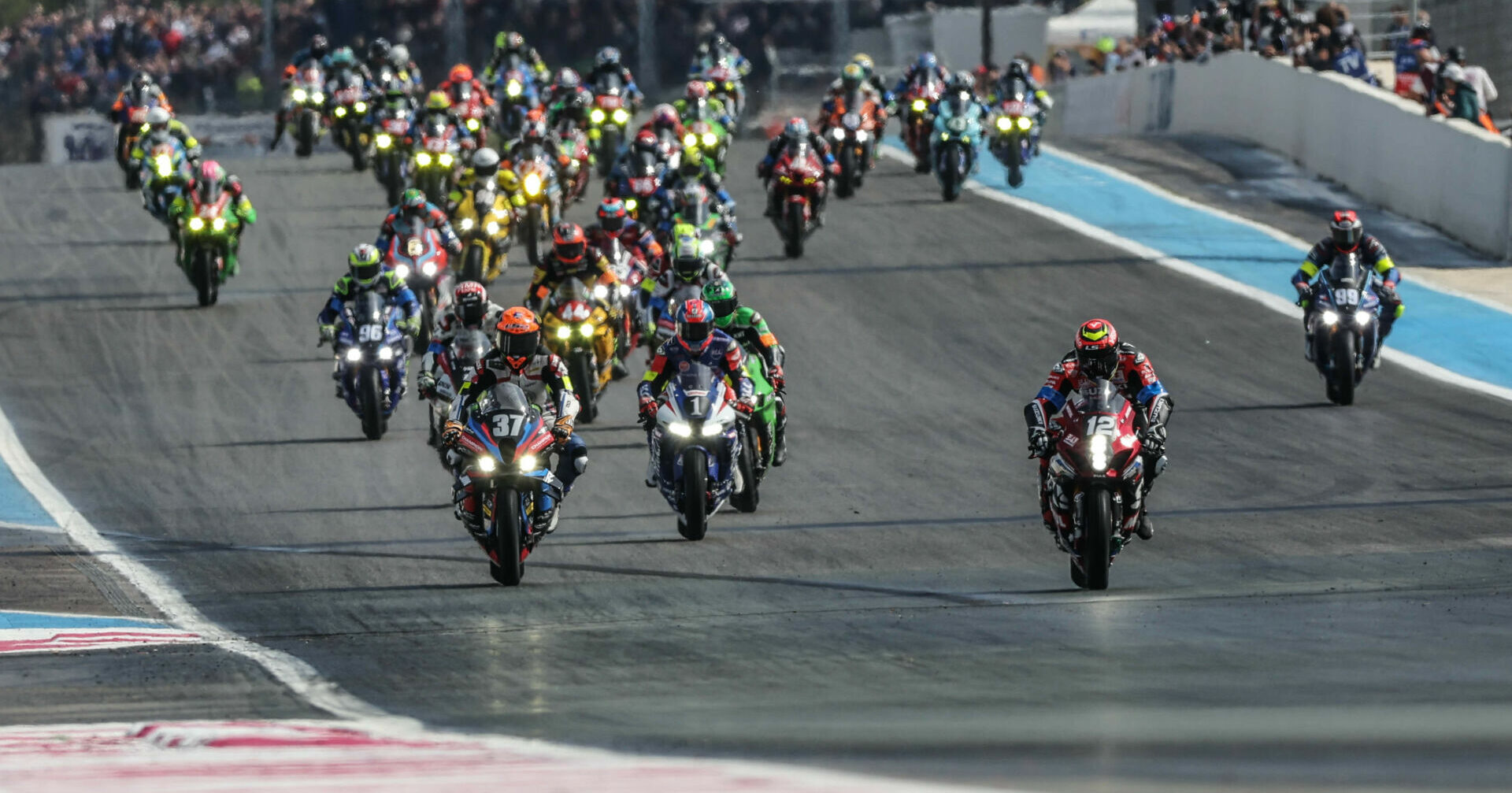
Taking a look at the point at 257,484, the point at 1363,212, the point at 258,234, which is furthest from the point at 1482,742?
the point at 258,234

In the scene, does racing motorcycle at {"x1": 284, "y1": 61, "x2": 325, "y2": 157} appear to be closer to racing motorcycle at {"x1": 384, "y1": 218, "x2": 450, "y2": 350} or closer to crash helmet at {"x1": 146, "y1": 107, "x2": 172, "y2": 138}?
crash helmet at {"x1": 146, "y1": 107, "x2": 172, "y2": 138}

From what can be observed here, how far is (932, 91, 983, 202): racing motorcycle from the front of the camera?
31344mm

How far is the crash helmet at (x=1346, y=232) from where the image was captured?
66.5 ft

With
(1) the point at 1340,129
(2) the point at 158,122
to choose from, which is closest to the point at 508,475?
(2) the point at 158,122

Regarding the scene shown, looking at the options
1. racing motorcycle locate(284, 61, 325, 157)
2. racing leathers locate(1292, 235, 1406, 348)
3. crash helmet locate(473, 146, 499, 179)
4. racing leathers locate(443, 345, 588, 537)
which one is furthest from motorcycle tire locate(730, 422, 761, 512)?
racing motorcycle locate(284, 61, 325, 157)

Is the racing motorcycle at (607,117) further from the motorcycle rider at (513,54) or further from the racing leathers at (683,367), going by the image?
the racing leathers at (683,367)

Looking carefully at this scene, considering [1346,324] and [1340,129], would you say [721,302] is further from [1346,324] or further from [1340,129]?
[1340,129]

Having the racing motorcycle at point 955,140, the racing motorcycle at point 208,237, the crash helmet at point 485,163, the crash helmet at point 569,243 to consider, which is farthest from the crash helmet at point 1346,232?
the racing motorcycle at point 208,237

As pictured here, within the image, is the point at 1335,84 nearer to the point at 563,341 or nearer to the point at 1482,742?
the point at 563,341

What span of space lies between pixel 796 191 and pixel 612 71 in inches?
285

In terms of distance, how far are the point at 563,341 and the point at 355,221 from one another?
1451 centimetres

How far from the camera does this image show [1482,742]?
884cm

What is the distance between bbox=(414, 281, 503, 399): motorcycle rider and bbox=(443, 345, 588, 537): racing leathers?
2.14m

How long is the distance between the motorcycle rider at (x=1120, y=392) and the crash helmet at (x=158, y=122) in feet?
60.8
